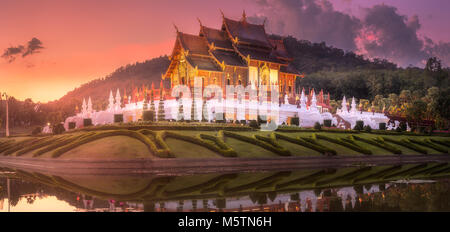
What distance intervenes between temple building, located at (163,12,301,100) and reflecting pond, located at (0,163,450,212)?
108 ft

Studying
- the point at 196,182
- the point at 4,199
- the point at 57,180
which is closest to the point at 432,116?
the point at 196,182

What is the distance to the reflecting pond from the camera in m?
14.2

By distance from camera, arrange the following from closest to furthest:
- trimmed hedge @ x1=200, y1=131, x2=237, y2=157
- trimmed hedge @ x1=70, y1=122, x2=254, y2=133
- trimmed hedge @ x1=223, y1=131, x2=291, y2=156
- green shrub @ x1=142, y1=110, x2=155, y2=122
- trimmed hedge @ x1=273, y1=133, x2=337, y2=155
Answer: trimmed hedge @ x1=200, y1=131, x2=237, y2=157, trimmed hedge @ x1=223, y1=131, x2=291, y2=156, trimmed hedge @ x1=273, y1=133, x2=337, y2=155, trimmed hedge @ x1=70, y1=122, x2=254, y2=133, green shrub @ x1=142, y1=110, x2=155, y2=122

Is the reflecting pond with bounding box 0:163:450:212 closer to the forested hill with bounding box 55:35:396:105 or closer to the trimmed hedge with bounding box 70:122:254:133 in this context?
the trimmed hedge with bounding box 70:122:254:133

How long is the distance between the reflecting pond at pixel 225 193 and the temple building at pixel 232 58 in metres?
32.8

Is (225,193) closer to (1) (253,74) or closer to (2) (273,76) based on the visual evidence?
(1) (253,74)

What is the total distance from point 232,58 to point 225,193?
42.1 m

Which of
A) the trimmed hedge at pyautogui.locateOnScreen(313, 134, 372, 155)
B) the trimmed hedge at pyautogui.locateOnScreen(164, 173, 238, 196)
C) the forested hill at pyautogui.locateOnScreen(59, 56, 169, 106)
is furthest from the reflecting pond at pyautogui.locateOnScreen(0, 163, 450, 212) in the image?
the forested hill at pyautogui.locateOnScreen(59, 56, 169, 106)

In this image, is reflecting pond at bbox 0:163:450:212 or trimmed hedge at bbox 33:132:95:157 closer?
reflecting pond at bbox 0:163:450:212

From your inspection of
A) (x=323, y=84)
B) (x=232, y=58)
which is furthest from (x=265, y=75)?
(x=323, y=84)

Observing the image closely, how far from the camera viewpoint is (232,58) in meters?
57.9
